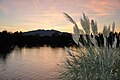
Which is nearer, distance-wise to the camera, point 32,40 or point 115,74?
point 115,74

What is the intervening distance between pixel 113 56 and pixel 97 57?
0.81 feet

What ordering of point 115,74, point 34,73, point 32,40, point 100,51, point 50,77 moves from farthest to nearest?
point 32,40
point 34,73
point 50,77
point 100,51
point 115,74

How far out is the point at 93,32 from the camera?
4230 mm

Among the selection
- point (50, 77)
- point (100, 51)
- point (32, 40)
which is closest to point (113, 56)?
point (100, 51)

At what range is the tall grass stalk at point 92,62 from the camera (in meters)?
4.03

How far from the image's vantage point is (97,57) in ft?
13.9

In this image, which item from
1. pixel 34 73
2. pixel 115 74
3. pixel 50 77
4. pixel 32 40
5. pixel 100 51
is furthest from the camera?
pixel 32 40

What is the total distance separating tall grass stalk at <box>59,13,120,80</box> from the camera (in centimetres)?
403

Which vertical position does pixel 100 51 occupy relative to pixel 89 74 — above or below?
above

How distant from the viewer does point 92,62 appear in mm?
4168

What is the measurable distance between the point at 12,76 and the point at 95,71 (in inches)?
988

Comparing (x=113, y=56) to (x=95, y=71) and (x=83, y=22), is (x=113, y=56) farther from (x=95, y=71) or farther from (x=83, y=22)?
(x=83, y=22)

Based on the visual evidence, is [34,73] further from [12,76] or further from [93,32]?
[93,32]

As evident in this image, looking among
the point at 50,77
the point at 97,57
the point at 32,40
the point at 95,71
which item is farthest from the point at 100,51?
the point at 32,40
